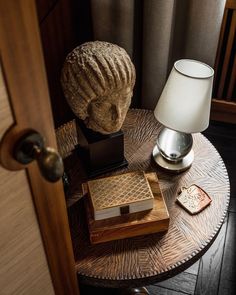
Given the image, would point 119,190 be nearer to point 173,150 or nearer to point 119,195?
point 119,195

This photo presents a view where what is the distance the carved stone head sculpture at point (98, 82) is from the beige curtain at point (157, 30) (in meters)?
0.31

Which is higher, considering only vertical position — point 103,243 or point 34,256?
point 34,256

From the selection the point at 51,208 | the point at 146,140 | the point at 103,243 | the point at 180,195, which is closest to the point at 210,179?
the point at 180,195

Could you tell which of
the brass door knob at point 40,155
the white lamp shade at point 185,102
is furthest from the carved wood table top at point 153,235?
the brass door knob at point 40,155

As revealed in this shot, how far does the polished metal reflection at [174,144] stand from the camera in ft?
3.03

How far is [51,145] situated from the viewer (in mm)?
403

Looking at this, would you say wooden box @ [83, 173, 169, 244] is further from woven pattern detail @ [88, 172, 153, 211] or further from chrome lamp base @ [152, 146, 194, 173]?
chrome lamp base @ [152, 146, 194, 173]

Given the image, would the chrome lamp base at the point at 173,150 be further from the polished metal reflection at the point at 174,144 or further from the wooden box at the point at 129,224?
the wooden box at the point at 129,224

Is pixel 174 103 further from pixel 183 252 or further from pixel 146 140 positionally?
pixel 183 252

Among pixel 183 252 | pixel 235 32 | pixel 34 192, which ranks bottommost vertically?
pixel 183 252

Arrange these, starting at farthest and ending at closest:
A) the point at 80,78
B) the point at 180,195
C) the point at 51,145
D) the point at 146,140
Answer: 1. the point at 146,140
2. the point at 180,195
3. the point at 80,78
4. the point at 51,145

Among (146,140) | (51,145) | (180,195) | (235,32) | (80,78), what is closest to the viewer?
(51,145)

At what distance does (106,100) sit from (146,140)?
Answer: 264 millimetres

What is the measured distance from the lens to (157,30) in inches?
42.5
